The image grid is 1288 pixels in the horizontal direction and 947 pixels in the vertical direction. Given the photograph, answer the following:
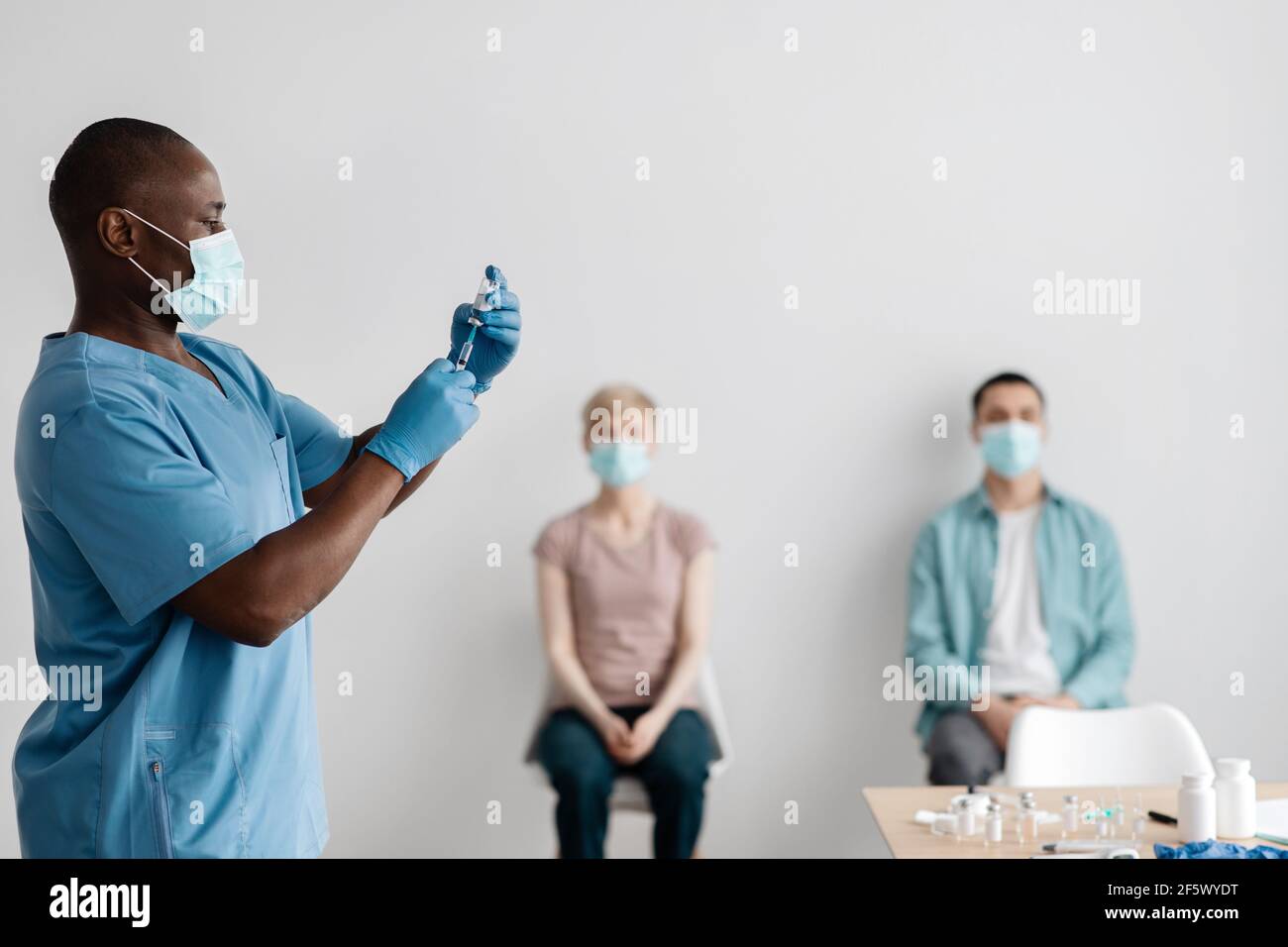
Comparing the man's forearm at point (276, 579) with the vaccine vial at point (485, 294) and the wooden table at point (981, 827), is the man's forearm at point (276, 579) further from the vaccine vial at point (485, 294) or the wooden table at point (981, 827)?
the wooden table at point (981, 827)

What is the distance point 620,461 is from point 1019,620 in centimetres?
106

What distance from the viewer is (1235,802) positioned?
1.42 metres

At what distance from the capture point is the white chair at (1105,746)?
2076 mm

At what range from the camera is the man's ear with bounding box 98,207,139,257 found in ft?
3.68

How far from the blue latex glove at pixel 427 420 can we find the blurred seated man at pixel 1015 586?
5.92 ft

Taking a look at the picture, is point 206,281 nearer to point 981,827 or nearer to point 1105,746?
point 981,827

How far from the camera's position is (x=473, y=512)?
2.87m

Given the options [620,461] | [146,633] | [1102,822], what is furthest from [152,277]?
[620,461]

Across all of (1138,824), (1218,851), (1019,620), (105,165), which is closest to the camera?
(105,165)

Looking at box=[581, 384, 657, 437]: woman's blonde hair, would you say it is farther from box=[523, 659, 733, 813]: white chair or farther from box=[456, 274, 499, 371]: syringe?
box=[456, 274, 499, 371]: syringe

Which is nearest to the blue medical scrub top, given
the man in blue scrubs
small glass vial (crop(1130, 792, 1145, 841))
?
the man in blue scrubs

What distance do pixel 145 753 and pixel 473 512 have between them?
1822 mm
